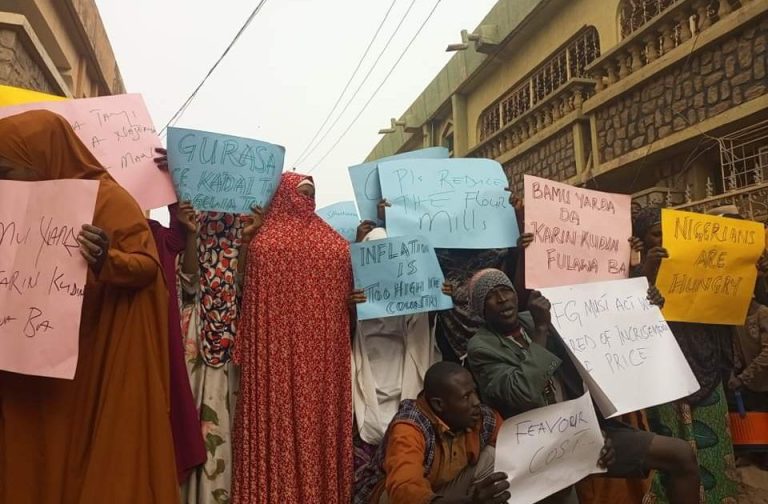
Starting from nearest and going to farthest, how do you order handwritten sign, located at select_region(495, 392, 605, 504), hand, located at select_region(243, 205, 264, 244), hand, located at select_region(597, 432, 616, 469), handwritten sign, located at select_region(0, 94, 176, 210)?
handwritten sign, located at select_region(495, 392, 605, 504) < hand, located at select_region(597, 432, 616, 469) < handwritten sign, located at select_region(0, 94, 176, 210) < hand, located at select_region(243, 205, 264, 244)

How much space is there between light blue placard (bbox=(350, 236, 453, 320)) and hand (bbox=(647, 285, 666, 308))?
0.91 metres

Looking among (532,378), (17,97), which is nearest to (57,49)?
(17,97)

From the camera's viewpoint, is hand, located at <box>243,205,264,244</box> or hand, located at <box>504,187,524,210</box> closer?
hand, located at <box>243,205,264,244</box>

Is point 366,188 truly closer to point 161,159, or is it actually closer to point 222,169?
point 222,169

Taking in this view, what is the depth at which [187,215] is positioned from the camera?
2.36 m

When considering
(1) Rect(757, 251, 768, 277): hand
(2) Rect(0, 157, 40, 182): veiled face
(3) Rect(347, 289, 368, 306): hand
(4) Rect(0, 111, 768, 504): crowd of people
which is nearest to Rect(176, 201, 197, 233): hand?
(4) Rect(0, 111, 768, 504): crowd of people

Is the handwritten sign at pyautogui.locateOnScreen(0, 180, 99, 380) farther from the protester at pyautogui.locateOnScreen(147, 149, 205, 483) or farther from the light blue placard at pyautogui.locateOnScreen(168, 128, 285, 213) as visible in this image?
the light blue placard at pyautogui.locateOnScreen(168, 128, 285, 213)

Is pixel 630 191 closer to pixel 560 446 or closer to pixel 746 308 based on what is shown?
pixel 746 308

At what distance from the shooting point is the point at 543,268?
2.52 meters

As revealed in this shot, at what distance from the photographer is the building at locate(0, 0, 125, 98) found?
377 centimetres

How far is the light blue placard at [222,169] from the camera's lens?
7.73ft

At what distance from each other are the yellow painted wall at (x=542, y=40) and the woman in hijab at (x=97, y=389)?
23.9ft

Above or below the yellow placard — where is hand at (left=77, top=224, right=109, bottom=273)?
below

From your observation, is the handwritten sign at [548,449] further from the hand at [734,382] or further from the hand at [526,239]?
the hand at [734,382]
